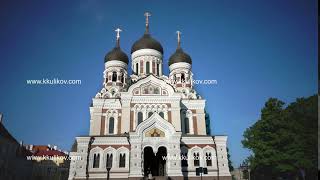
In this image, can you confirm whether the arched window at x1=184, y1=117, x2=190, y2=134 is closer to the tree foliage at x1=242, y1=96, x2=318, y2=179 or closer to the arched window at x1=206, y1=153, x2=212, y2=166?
the arched window at x1=206, y1=153, x2=212, y2=166

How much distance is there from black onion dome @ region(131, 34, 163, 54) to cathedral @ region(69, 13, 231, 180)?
0.49ft

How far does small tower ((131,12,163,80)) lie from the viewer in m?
38.9

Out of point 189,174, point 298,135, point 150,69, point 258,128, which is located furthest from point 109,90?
point 298,135

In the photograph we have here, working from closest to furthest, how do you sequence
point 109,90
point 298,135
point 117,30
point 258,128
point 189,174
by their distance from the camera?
point 298,135 < point 189,174 < point 258,128 < point 109,90 < point 117,30

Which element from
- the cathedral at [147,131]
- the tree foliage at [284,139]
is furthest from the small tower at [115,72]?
the tree foliage at [284,139]

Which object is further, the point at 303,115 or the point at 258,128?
the point at 258,128

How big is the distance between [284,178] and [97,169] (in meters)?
19.7

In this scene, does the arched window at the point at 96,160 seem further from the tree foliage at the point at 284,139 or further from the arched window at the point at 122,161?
the tree foliage at the point at 284,139

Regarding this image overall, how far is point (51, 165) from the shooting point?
44.7m

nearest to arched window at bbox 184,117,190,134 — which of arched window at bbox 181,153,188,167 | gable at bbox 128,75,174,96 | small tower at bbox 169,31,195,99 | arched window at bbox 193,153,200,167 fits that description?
gable at bbox 128,75,174,96

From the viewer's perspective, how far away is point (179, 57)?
134 ft

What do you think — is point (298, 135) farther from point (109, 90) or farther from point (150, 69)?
point (109, 90)

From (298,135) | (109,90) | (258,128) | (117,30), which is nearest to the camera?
(298,135)

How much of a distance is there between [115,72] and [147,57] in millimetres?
4855
